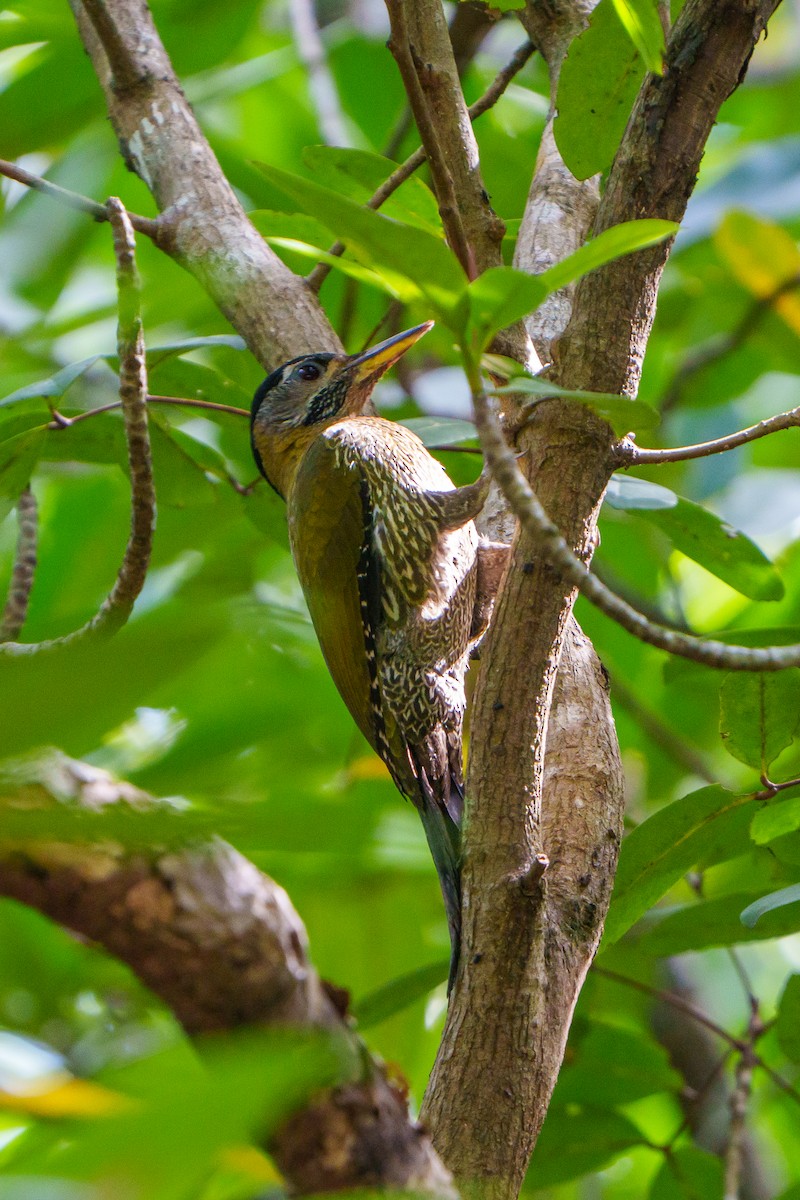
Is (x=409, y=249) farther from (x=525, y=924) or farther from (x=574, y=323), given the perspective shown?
(x=525, y=924)

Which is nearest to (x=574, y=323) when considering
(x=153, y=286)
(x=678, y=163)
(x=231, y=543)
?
(x=678, y=163)

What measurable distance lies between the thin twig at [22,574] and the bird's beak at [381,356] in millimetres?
985

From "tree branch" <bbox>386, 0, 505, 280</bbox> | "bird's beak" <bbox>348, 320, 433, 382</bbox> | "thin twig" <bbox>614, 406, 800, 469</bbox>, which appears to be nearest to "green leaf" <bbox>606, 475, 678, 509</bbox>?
"thin twig" <bbox>614, 406, 800, 469</bbox>

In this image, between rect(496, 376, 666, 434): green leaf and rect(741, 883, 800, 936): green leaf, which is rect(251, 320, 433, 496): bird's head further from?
rect(741, 883, 800, 936): green leaf

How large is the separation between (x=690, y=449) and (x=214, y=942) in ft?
3.96

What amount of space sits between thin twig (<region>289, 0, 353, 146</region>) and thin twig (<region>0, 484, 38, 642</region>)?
1468 millimetres

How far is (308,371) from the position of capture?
2.84 m

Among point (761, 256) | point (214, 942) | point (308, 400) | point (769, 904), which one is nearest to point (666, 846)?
point (769, 904)

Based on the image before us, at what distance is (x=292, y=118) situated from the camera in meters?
4.33

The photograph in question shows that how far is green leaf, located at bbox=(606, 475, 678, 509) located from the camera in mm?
1911

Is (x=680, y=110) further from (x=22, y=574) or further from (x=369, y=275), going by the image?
(x=22, y=574)

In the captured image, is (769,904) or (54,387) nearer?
(769,904)

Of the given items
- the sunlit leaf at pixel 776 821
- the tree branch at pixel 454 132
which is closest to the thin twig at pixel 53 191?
the tree branch at pixel 454 132

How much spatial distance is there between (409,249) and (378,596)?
1.81 meters
